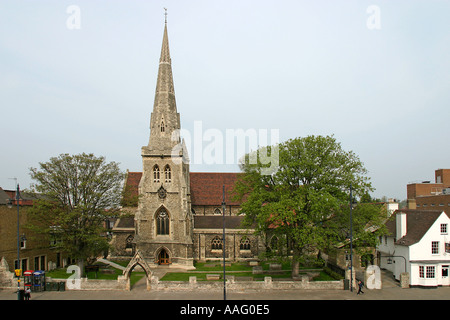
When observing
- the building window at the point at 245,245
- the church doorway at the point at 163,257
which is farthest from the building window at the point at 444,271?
the church doorway at the point at 163,257

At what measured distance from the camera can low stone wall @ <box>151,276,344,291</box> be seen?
2766 centimetres

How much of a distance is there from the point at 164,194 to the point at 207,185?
9.42 metres

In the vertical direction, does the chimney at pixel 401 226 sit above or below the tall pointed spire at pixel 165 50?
below

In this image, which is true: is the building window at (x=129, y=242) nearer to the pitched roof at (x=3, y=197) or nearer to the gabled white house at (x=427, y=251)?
the pitched roof at (x=3, y=197)

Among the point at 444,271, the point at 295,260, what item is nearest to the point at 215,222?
the point at 295,260

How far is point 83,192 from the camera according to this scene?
106 feet

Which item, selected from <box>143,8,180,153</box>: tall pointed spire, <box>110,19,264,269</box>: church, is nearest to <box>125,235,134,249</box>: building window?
<box>110,19,264,269</box>: church

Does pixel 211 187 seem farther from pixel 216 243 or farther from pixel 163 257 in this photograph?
pixel 163 257

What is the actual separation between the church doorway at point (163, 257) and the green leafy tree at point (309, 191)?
14427mm

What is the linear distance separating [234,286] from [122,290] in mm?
9315

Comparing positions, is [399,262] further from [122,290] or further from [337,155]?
[122,290]

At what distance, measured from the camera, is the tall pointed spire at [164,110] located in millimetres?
41781

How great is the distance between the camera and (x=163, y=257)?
40750mm

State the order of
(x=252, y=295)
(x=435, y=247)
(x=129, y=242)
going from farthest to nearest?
(x=129, y=242) → (x=435, y=247) → (x=252, y=295)
